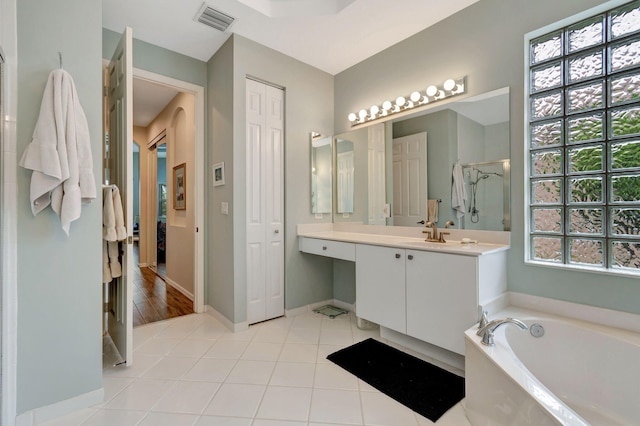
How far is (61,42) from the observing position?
5.12 ft

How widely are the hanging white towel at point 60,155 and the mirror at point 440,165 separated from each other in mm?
2275

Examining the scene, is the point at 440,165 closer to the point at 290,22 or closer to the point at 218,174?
the point at 290,22

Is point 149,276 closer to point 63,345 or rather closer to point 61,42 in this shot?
point 63,345

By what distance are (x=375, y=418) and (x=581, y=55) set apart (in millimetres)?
2483

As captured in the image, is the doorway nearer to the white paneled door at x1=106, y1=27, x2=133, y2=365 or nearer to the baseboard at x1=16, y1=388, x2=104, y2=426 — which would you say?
the white paneled door at x1=106, y1=27, x2=133, y2=365

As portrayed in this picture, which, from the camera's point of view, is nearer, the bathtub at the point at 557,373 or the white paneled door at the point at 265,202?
the bathtub at the point at 557,373

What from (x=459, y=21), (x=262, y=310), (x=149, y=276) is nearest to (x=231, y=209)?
(x=262, y=310)

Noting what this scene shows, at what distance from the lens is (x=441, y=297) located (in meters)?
1.92

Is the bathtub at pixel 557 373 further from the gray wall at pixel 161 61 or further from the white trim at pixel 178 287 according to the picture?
the gray wall at pixel 161 61

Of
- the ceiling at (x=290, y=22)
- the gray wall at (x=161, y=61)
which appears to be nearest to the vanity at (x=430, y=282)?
the ceiling at (x=290, y=22)

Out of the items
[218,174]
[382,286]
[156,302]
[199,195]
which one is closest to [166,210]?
[156,302]

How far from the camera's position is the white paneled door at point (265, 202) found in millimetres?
2787

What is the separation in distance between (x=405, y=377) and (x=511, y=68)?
86.9 inches

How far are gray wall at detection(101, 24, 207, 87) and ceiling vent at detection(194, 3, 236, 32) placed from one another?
65cm
